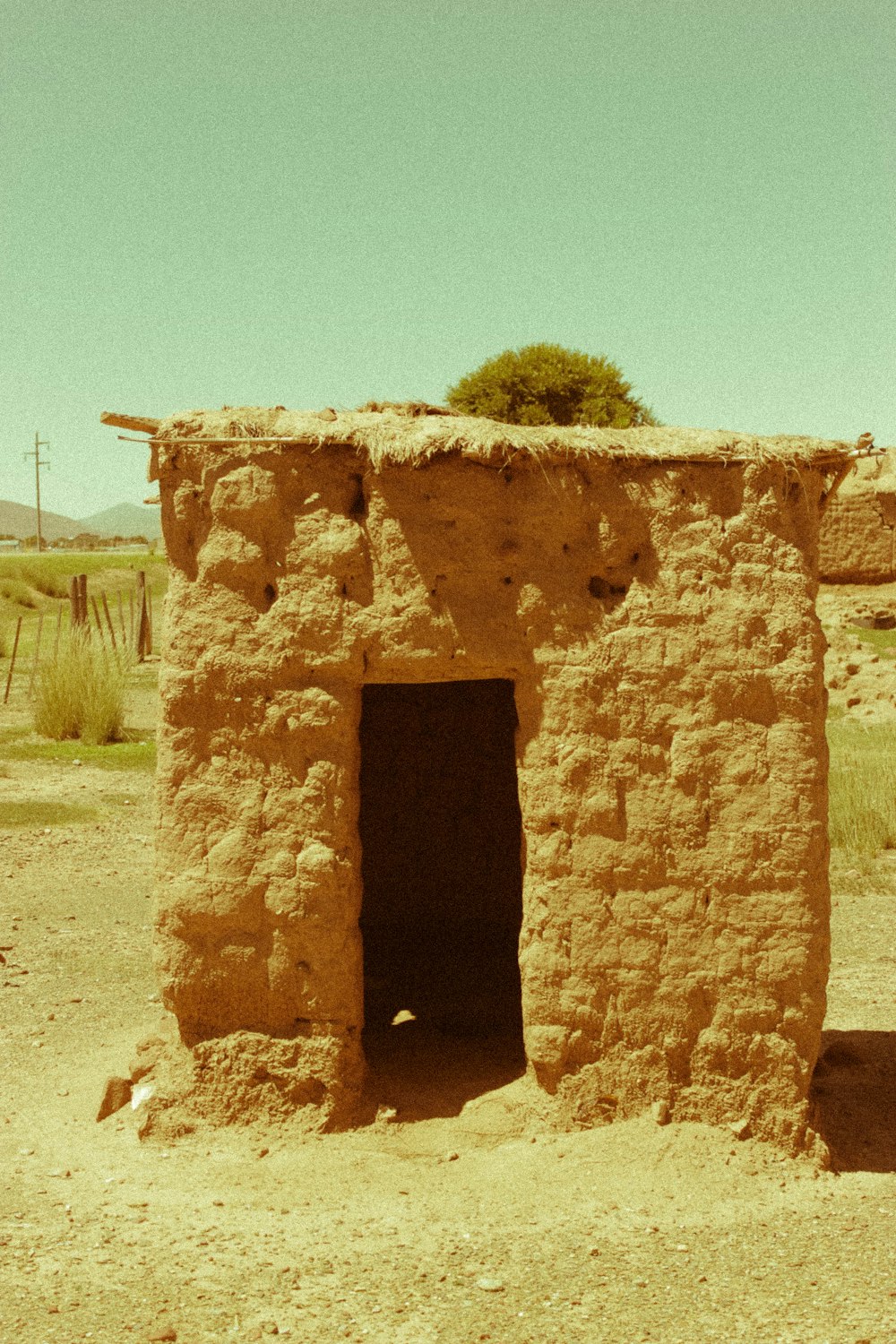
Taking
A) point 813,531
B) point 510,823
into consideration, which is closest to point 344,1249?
point 813,531

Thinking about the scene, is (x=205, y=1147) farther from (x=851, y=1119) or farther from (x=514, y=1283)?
(x=851, y=1119)

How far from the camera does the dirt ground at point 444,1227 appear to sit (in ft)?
14.1

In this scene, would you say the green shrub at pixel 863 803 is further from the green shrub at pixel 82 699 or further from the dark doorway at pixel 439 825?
the green shrub at pixel 82 699

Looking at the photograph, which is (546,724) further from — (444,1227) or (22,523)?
(22,523)

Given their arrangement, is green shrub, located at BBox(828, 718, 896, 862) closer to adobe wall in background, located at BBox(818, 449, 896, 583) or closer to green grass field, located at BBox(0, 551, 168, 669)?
adobe wall in background, located at BBox(818, 449, 896, 583)

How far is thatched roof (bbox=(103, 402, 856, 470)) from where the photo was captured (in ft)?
18.0

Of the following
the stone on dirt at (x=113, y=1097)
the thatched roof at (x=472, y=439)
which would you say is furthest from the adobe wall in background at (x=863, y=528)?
the stone on dirt at (x=113, y=1097)

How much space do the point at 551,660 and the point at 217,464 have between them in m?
1.62

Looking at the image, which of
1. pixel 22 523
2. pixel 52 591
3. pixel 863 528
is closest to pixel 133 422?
pixel 863 528

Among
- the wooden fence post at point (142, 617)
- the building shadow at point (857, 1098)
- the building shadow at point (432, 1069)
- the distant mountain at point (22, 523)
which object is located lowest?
the building shadow at point (857, 1098)

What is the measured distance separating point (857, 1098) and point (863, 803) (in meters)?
5.21

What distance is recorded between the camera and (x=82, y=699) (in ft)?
50.6

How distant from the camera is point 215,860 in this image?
5586 mm

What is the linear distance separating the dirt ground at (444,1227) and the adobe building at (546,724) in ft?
0.89
